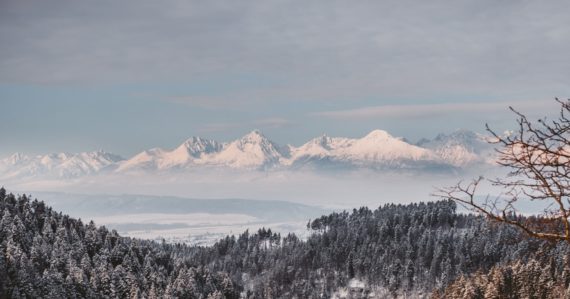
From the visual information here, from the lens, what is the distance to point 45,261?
575 feet

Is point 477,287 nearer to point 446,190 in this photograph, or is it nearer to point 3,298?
point 3,298

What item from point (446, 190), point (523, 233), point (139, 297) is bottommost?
point (139, 297)

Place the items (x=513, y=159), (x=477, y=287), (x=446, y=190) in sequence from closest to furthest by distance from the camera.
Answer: (x=513, y=159), (x=446, y=190), (x=477, y=287)

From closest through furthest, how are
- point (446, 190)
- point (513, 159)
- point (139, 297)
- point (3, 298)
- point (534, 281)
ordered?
point (513, 159)
point (446, 190)
point (3, 298)
point (534, 281)
point (139, 297)

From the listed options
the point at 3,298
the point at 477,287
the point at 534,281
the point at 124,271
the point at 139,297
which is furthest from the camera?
the point at 124,271

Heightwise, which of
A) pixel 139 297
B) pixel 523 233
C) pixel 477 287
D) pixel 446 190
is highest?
pixel 446 190

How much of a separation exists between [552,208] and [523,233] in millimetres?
786

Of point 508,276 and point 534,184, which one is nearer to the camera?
point 534,184

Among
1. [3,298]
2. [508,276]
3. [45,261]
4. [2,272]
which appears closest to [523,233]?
[3,298]

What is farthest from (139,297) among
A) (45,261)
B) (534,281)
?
(534,281)

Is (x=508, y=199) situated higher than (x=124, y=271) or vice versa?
(x=508, y=199)

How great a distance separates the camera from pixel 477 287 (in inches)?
5271

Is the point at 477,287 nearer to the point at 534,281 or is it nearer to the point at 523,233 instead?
the point at 534,281

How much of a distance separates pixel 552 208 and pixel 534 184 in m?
0.71
